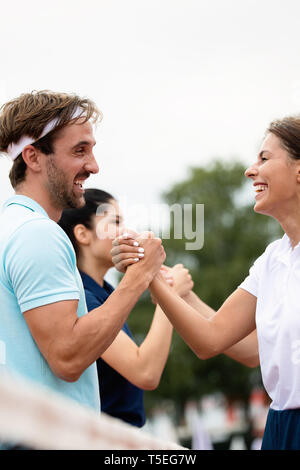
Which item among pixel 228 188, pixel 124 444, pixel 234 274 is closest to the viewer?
pixel 124 444

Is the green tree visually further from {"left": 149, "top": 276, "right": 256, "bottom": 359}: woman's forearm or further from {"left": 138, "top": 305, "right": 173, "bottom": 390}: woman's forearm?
{"left": 149, "top": 276, "right": 256, "bottom": 359}: woman's forearm

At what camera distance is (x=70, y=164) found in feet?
10.8

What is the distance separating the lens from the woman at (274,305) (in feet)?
9.89

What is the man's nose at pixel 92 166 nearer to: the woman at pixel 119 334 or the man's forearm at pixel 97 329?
the man's forearm at pixel 97 329

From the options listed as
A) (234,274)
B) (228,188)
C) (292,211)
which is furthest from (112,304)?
(228,188)

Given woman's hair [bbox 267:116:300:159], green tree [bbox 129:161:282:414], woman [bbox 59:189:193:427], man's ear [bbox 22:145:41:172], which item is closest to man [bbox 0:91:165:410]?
man's ear [bbox 22:145:41:172]

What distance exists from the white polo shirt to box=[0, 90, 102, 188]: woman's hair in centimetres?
133

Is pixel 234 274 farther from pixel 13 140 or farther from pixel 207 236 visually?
pixel 13 140

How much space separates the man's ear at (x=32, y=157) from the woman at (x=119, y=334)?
47.7 inches

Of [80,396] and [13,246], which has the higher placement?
[13,246]

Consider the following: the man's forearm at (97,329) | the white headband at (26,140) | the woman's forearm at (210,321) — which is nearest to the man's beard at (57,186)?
the white headband at (26,140)

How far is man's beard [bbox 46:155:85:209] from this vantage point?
3.23 meters

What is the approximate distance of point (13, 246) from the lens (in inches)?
106

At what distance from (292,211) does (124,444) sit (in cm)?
200
